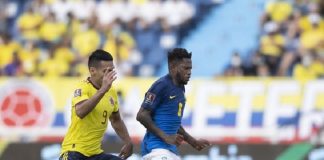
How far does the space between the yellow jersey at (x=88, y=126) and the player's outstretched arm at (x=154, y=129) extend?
0.44 m

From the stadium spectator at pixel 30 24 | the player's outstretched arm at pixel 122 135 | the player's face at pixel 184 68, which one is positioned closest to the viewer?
→ the player's face at pixel 184 68

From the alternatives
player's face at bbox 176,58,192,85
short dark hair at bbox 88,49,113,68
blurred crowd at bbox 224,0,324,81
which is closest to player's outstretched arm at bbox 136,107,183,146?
player's face at bbox 176,58,192,85

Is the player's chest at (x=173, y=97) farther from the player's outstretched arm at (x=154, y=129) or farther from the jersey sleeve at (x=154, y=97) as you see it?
the player's outstretched arm at (x=154, y=129)

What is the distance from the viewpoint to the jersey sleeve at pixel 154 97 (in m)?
8.22

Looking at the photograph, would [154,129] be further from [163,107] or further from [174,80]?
[174,80]

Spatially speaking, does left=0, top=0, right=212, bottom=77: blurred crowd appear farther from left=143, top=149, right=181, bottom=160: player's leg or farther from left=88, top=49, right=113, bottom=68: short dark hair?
left=88, top=49, right=113, bottom=68: short dark hair

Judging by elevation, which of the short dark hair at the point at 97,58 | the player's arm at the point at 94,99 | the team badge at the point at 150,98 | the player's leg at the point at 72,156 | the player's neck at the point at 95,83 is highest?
the short dark hair at the point at 97,58

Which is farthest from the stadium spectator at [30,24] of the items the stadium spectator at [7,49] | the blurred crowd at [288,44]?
the blurred crowd at [288,44]

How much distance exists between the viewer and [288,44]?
16344 millimetres

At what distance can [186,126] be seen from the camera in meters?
15.4

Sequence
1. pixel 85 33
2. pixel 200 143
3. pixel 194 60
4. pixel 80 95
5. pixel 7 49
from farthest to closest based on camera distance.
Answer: pixel 85 33 < pixel 7 49 < pixel 194 60 < pixel 200 143 < pixel 80 95

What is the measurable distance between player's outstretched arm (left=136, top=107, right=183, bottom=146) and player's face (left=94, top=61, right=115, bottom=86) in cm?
68

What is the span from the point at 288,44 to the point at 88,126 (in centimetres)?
929

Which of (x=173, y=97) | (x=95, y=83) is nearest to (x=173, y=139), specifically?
(x=173, y=97)
